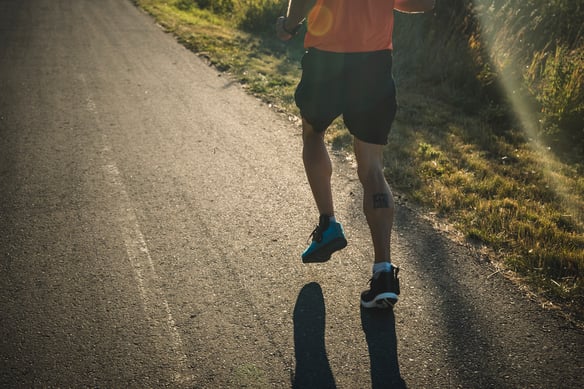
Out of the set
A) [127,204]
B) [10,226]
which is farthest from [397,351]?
[10,226]

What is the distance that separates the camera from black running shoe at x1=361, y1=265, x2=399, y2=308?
2.53 m

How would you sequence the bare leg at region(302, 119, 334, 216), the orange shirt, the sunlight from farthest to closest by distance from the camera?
1. the sunlight
2. the bare leg at region(302, 119, 334, 216)
3. the orange shirt

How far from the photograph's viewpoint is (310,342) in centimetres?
241

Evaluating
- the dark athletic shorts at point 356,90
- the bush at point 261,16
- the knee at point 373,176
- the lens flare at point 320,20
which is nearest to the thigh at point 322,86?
the dark athletic shorts at point 356,90

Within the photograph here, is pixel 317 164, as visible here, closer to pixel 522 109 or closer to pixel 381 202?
pixel 381 202

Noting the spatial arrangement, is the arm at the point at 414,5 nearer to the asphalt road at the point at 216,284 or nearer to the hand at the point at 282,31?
the hand at the point at 282,31

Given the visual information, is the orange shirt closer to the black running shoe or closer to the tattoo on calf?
the tattoo on calf

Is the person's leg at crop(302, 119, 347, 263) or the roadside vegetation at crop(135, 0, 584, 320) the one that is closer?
the person's leg at crop(302, 119, 347, 263)

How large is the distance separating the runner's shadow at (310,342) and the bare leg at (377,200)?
44 centimetres

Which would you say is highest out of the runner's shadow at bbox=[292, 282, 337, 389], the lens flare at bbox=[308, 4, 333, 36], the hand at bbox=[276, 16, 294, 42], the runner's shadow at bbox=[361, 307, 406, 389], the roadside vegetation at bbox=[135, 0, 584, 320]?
the lens flare at bbox=[308, 4, 333, 36]

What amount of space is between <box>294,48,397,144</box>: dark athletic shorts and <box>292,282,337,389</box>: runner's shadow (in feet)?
3.06

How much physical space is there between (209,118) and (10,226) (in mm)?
2798

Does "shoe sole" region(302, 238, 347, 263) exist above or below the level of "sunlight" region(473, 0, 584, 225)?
below

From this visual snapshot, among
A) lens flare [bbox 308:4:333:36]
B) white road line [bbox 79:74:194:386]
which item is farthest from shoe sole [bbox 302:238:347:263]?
lens flare [bbox 308:4:333:36]
